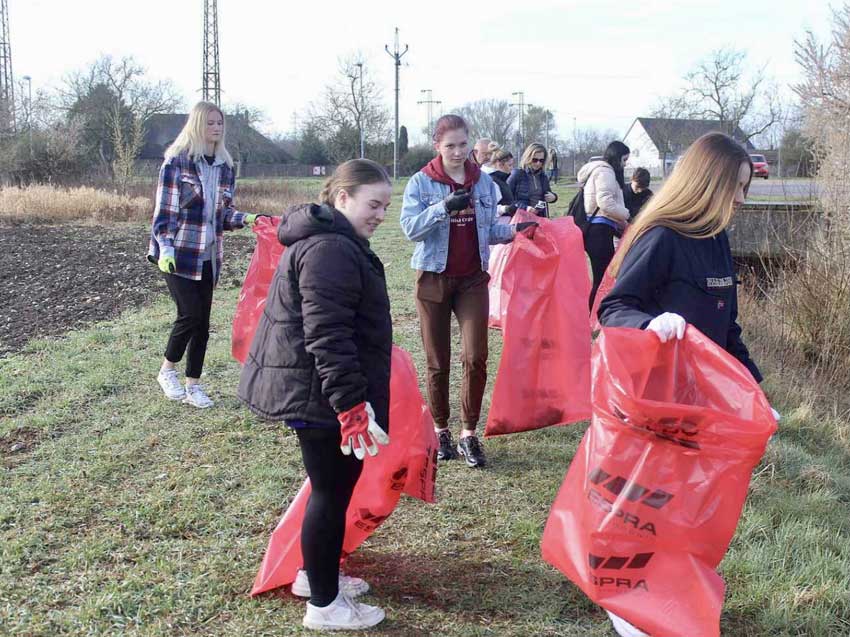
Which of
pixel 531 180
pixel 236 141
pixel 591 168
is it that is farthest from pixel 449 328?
pixel 236 141

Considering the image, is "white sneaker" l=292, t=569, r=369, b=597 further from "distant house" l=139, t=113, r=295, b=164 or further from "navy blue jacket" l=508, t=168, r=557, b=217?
"distant house" l=139, t=113, r=295, b=164

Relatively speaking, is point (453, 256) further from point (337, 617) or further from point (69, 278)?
point (69, 278)

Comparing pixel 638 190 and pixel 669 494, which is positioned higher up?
pixel 638 190

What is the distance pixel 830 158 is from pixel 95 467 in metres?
6.65

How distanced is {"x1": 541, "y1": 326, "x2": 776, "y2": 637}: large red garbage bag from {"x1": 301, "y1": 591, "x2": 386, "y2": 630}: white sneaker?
754 millimetres

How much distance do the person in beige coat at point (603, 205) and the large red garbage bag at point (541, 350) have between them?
218 centimetres

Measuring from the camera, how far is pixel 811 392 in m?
6.05

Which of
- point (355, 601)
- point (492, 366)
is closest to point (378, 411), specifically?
point (355, 601)

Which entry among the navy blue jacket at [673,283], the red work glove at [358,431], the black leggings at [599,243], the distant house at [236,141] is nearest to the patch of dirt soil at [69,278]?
the black leggings at [599,243]

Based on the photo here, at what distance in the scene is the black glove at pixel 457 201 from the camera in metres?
3.62

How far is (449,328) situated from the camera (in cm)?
404

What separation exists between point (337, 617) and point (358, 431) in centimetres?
74

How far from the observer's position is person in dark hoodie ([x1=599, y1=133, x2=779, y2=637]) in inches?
101

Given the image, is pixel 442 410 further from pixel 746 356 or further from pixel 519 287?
pixel 746 356
